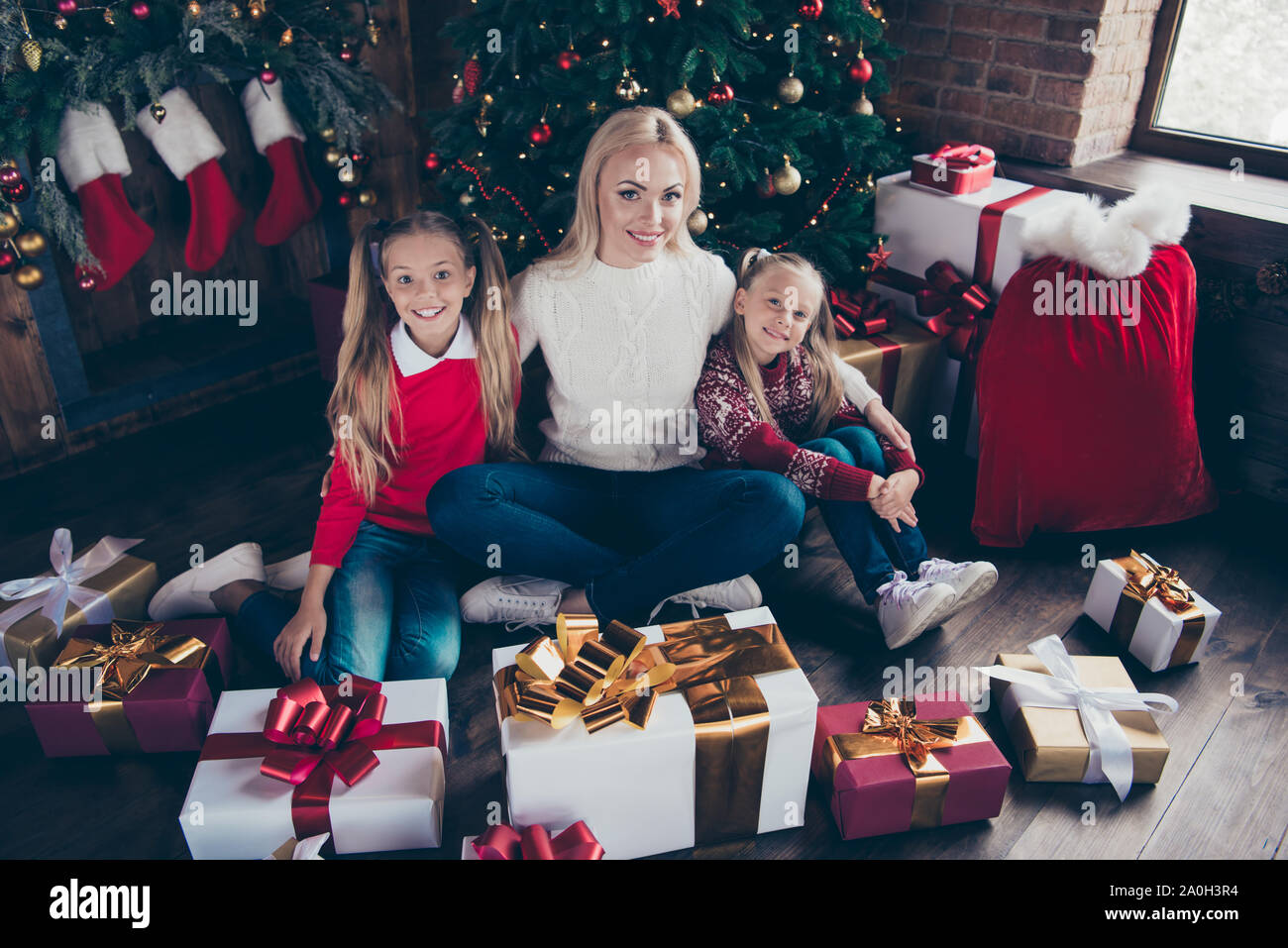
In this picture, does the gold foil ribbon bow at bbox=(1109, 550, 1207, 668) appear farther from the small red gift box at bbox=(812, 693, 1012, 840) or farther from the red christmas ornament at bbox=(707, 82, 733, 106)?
the red christmas ornament at bbox=(707, 82, 733, 106)

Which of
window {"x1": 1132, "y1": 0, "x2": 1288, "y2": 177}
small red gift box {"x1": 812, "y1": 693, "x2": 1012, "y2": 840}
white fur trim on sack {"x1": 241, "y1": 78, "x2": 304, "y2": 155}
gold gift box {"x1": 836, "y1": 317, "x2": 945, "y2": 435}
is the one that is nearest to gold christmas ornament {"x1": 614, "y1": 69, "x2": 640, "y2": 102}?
gold gift box {"x1": 836, "y1": 317, "x2": 945, "y2": 435}

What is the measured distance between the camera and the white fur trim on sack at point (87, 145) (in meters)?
2.32

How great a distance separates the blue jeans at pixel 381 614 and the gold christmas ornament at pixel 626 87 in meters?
1.09

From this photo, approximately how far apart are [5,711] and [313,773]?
81 cm

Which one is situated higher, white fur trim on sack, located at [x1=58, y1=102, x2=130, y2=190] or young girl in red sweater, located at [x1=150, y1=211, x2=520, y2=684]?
white fur trim on sack, located at [x1=58, y1=102, x2=130, y2=190]

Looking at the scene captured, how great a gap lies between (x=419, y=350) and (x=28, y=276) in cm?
113

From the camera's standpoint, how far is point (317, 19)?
107 inches

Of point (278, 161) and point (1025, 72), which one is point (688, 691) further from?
point (1025, 72)

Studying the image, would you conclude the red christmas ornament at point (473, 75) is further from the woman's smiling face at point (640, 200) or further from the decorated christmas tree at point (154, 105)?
the woman's smiling face at point (640, 200)

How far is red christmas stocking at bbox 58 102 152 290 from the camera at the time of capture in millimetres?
2332

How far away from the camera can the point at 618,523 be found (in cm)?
205

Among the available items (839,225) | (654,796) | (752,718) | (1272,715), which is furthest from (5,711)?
(1272,715)

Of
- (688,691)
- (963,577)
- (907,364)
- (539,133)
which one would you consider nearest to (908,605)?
(963,577)

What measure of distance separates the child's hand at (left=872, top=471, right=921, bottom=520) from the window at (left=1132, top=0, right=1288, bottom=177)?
65.8 inches
